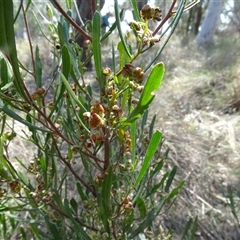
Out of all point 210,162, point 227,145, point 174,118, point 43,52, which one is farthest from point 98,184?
point 43,52

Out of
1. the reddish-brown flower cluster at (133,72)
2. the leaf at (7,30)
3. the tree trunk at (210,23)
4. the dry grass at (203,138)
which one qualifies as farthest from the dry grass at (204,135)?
the tree trunk at (210,23)

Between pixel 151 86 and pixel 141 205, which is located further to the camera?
pixel 141 205

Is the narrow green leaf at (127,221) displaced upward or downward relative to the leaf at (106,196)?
downward

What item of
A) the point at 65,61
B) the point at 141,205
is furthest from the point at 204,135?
the point at 65,61

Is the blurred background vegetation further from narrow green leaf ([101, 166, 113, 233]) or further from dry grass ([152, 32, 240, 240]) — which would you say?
narrow green leaf ([101, 166, 113, 233])

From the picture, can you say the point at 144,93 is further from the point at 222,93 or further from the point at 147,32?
the point at 222,93

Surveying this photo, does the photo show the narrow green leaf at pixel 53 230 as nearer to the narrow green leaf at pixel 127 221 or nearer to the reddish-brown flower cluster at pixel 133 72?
the narrow green leaf at pixel 127 221

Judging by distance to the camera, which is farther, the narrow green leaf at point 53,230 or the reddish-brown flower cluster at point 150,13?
the narrow green leaf at point 53,230

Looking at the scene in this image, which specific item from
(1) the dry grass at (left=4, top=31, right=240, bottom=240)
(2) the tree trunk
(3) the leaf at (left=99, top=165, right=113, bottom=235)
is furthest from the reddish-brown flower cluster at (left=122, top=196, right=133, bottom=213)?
(2) the tree trunk

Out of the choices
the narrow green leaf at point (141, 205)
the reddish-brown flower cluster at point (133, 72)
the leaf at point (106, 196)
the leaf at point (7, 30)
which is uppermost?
the leaf at point (7, 30)

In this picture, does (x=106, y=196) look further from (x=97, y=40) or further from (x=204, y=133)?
(x=204, y=133)
